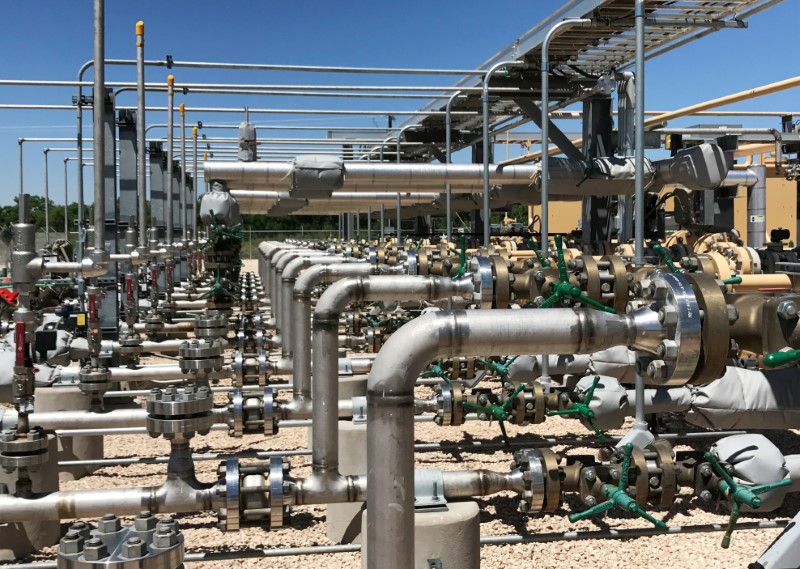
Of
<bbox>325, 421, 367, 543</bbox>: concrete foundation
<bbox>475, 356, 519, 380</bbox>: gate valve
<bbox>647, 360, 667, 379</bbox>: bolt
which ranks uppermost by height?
<bbox>647, 360, 667, 379</bbox>: bolt

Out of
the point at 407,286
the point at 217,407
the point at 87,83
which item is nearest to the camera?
the point at 407,286

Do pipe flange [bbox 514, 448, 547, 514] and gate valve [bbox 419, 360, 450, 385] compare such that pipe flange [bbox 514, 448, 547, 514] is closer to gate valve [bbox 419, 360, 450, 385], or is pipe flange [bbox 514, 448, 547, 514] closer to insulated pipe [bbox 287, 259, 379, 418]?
insulated pipe [bbox 287, 259, 379, 418]

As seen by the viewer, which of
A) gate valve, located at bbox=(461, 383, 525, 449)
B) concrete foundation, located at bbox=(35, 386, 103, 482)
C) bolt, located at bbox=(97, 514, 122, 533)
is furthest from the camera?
concrete foundation, located at bbox=(35, 386, 103, 482)

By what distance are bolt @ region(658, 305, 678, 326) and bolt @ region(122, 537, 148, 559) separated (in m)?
1.25

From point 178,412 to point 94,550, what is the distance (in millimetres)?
843

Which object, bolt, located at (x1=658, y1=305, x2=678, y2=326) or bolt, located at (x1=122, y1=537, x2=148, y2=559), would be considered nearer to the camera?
bolt, located at (x1=658, y1=305, x2=678, y2=326)

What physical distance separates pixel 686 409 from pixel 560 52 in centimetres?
323

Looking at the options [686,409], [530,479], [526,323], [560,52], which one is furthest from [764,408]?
[560,52]

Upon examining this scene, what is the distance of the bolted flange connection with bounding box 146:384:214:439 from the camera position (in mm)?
Answer: 2514

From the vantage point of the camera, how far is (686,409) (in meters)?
3.72

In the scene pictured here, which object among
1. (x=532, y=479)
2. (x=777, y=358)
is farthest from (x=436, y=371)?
(x=777, y=358)

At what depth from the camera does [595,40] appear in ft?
18.0

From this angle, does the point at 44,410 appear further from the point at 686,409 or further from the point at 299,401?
the point at 686,409

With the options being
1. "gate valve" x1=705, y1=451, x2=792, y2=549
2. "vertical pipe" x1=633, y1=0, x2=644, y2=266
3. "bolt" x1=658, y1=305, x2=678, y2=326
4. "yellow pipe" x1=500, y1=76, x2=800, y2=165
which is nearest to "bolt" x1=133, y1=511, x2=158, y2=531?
"bolt" x1=658, y1=305, x2=678, y2=326
